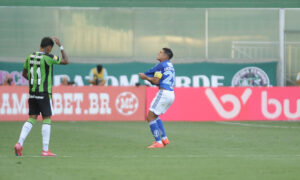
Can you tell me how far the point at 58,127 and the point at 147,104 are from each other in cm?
519

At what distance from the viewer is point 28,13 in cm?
3098

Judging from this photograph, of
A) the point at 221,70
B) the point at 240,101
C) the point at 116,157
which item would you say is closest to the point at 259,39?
the point at 221,70

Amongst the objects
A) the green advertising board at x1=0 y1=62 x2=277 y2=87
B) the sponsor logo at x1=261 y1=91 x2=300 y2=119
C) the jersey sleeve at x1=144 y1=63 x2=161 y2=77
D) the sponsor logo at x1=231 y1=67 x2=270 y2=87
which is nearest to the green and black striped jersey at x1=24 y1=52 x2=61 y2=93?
the jersey sleeve at x1=144 y1=63 x2=161 y2=77

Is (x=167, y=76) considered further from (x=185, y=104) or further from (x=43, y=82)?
(x=185, y=104)

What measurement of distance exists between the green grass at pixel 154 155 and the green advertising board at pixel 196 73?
8.88 m

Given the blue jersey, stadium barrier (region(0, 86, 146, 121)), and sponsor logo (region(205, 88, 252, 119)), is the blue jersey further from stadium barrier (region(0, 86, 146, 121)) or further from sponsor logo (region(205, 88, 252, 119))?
sponsor logo (region(205, 88, 252, 119))

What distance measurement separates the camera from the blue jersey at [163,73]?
50.2 feet

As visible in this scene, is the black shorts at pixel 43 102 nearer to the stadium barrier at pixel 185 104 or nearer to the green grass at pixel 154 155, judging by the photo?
the green grass at pixel 154 155

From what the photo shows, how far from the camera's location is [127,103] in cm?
2673

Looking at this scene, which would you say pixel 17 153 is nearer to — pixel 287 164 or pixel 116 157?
pixel 116 157

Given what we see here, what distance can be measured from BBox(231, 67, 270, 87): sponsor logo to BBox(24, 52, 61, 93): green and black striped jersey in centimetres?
1850

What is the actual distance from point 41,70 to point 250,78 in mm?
18936

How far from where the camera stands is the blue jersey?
1530 cm

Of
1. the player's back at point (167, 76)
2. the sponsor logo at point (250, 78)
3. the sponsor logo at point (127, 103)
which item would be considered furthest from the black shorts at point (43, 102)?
the sponsor logo at point (250, 78)
